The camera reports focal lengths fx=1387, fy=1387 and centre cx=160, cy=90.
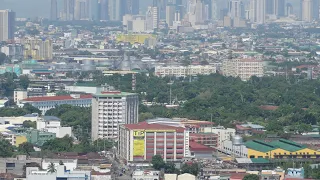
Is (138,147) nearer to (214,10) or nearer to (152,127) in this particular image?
(152,127)

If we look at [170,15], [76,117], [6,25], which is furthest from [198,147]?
[170,15]

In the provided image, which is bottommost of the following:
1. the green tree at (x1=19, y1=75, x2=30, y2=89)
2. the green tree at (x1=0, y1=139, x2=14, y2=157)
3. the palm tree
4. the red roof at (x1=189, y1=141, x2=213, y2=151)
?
the red roof at (x1=189, y1=141, x2=213, y2=151)

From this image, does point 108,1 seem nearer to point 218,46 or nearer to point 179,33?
point 179,33

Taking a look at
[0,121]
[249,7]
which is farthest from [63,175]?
[249,7]

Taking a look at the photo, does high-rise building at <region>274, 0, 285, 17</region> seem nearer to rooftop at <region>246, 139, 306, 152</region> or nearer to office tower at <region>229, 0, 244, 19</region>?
office tower at <region>229, 0, 244, 19</region>

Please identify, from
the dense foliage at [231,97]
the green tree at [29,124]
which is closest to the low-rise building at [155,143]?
the green tree at [29,124]

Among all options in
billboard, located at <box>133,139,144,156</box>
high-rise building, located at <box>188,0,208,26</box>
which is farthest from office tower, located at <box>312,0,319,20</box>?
billboard, located at <box>133,139,144,156</box>

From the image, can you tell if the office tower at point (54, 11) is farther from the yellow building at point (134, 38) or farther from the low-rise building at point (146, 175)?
the low-rise building at point (146, 175)
